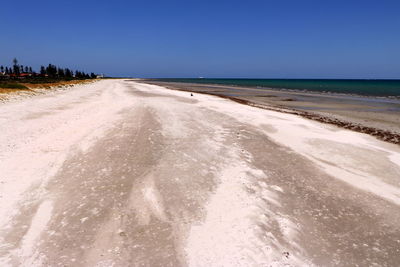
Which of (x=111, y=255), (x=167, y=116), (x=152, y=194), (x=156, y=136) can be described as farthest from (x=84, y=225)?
(x=167, y=116)

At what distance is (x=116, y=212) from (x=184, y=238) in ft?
5.48

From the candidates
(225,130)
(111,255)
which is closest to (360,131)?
(225,130)

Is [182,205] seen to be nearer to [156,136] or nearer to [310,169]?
[310,169]

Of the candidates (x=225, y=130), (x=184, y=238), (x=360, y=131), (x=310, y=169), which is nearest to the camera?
(x=184, y=238)

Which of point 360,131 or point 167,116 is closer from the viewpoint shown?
point 360,131

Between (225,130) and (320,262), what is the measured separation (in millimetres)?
9268

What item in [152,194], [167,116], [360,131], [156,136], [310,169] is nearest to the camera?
[152,194]

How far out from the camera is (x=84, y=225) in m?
5.02

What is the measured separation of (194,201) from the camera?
601cm

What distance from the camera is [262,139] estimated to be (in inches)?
464

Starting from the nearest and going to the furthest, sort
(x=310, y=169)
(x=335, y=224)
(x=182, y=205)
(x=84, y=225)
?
(x=84, y=225) → (x=335, y=224) → (x=182, y=205) → (x=310, y=169)

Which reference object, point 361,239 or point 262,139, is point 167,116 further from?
point 361,239

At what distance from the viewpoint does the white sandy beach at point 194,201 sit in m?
4.38

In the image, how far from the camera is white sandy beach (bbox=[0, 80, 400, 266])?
4379 mm
